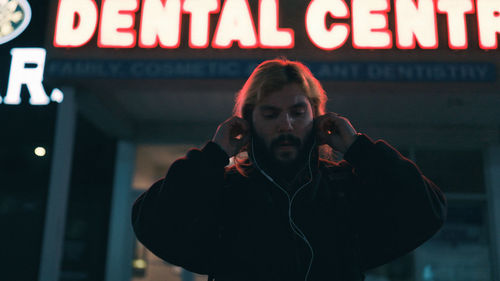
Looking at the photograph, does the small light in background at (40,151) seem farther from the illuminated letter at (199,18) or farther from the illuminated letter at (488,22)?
the illuminated letter at (488,22)

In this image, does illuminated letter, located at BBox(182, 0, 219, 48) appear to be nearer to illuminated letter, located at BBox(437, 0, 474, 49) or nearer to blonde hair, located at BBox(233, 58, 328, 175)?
illuminated letter, located at BBox(437, 0, 474, 49)

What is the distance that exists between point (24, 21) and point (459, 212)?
28.1 ft

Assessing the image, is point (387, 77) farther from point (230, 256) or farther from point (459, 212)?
point (230, 256)

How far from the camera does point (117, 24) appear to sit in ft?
18.2

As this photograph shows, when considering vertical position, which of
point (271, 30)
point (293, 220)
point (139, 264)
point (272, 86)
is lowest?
point (139, 264)

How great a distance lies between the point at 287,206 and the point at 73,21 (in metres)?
5.19

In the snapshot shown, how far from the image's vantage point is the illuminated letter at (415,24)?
5.34 metres

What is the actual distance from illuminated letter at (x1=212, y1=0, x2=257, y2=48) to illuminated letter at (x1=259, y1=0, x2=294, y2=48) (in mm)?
128

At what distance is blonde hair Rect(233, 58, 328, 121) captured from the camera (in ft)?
5.25

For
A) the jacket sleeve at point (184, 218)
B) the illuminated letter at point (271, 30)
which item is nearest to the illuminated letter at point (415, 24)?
the illuminated letter at point (271, 30)

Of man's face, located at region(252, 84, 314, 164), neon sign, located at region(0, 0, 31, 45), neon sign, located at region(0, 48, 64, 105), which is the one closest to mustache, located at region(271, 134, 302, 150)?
man's face, located at region(252, 84, 314, 164)

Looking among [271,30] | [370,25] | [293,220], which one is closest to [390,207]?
[293,220]

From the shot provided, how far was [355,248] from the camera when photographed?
1.45 metres

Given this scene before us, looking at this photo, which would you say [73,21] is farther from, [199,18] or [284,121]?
[284,121]
